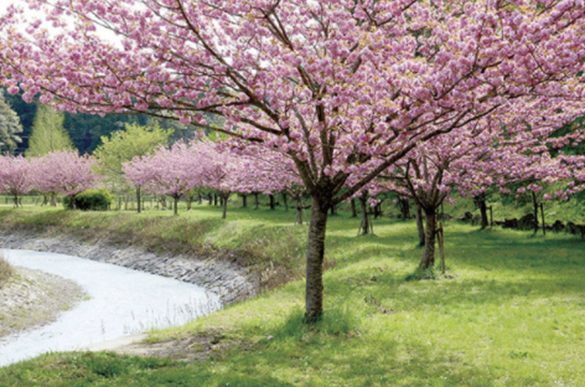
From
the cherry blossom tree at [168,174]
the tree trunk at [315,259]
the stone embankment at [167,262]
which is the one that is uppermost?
the cherry blossom tree at [168,174]

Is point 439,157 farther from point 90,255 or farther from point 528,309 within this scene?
point 90,255

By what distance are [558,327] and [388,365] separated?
4.98 meters

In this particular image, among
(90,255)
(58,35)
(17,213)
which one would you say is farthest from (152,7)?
(17,213)

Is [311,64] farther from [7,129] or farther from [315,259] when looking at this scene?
[7,129]

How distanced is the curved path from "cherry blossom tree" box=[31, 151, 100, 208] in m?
19.1

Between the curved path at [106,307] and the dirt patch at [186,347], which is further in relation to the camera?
the curved path at [106,307]

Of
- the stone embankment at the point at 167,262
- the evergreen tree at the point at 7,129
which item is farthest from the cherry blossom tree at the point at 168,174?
the evergreen tree at the point at 7,129

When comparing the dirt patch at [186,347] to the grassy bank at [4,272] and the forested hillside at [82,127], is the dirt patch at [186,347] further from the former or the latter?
the forested hillside at [82,127]

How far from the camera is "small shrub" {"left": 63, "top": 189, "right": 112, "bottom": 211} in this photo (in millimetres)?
49688

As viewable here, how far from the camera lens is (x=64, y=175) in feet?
167

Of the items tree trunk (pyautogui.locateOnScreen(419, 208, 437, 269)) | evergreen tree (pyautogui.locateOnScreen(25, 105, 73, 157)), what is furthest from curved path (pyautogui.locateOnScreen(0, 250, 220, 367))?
evergreen tree (pyautogui.locateOnScreen(25, 105, 73, 157))

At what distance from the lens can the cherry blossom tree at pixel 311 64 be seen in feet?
23.2

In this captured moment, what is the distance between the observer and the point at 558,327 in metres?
10.6

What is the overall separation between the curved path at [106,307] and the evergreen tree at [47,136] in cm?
5379
